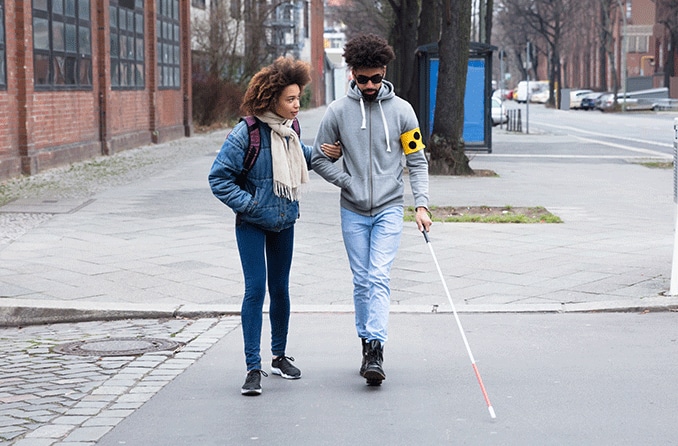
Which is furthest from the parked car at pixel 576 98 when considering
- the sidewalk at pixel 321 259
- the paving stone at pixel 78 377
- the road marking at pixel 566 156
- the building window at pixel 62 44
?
the paving stone at pixel 78 377

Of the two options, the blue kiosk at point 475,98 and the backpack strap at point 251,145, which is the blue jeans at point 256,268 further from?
the blue kiosk at point 475,98

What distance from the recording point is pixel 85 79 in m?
23.8

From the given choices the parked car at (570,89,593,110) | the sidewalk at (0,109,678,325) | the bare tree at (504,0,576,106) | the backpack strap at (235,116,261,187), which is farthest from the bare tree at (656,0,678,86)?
the backpack strap at (235,116,261,187)

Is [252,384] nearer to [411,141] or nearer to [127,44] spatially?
[411,141]

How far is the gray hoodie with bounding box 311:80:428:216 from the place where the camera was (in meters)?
6.06

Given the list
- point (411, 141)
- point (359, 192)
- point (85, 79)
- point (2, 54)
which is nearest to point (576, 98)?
point (85, 79)

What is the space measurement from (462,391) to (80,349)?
2.53 m

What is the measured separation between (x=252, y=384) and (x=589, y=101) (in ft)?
257

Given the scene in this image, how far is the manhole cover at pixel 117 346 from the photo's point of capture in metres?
6.88

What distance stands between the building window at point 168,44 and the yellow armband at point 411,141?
87.5 feet

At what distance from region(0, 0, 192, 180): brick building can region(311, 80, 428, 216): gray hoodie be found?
42.7ft

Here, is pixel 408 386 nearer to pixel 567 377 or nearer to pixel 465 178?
pixel 567 377

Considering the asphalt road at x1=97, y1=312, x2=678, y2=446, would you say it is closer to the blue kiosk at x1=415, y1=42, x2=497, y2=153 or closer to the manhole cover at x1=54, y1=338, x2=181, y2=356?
the manhole cover at x1=54, y1=338, x2=181, y2=356

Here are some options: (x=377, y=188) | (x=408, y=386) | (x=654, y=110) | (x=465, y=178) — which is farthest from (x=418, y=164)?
(x=654, y=110)
